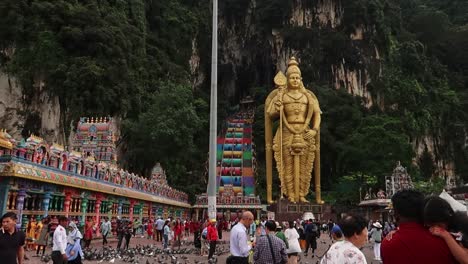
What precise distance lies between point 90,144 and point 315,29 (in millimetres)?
23884

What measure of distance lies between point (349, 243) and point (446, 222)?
0.74 metres

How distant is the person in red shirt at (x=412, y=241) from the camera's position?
6.53 feet

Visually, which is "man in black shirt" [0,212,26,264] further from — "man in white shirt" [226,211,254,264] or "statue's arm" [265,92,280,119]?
A: "statue's arm" [265,92,280,119]

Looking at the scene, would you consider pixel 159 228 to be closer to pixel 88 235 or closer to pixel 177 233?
pixel 177 233

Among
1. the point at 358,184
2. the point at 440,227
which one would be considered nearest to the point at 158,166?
the point at 358,184

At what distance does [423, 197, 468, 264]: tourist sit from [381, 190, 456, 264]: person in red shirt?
36 mm

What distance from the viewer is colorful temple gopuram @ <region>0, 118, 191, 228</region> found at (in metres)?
9.34

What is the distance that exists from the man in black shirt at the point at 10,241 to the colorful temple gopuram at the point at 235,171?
1953 cm

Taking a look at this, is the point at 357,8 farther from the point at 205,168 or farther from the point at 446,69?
the point at 205,168

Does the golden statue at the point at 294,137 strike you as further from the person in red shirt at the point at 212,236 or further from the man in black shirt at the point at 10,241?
the man in black shirt at the point at 10,241

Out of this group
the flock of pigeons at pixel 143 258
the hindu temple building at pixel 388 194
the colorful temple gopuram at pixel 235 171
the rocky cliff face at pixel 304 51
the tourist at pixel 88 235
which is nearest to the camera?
the flock of pigeons at pixel 143 258

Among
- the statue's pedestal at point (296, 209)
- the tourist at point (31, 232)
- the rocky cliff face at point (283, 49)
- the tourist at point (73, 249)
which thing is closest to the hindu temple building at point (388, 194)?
the statue's pedestal at point (296, 209)

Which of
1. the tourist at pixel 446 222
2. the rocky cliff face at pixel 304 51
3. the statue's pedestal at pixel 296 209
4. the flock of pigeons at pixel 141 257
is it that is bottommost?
the flock of pigeons at pixel 141 257

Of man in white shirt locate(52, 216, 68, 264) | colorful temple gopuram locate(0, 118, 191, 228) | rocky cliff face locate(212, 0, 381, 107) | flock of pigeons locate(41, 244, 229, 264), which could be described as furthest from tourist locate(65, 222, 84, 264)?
rocky cliff face locate(212, 0, 381, 107)
